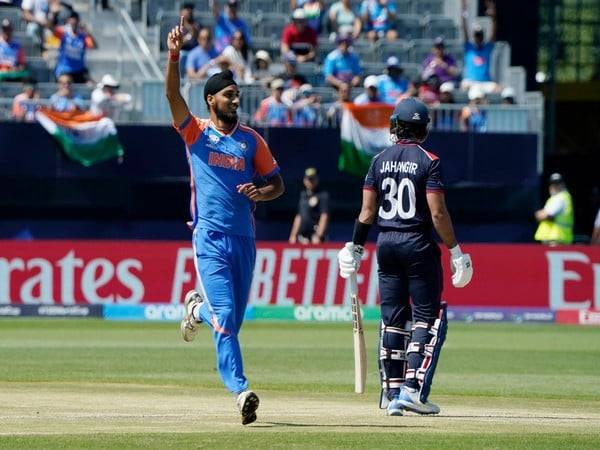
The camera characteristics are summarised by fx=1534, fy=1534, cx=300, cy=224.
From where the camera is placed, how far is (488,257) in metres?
24.1

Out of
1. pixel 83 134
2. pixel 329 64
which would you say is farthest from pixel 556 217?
pixel 83 134

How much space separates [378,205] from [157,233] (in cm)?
1598

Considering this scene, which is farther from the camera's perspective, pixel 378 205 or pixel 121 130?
pixel 121 130

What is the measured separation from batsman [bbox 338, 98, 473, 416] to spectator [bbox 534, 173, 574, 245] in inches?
579

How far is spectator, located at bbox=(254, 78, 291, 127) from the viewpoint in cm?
2520

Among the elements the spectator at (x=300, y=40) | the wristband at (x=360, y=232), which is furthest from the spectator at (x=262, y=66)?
the wristband at (x=360, y=232)

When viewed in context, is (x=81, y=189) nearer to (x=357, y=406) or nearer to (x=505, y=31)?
(x=505, y=31)

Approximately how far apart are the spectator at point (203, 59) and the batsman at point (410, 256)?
15.1 m

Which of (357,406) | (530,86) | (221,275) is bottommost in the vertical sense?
(357,406)

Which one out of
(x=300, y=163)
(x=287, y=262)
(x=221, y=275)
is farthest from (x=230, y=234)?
(x=300, y=163)

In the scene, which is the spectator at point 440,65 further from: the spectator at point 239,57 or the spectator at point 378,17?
the spectator at point 239,57

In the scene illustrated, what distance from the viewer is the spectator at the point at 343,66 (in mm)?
26734

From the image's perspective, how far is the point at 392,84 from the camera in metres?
26.4

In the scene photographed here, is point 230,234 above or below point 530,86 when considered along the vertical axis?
below
